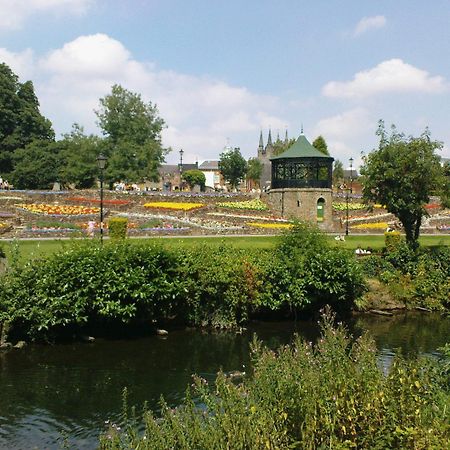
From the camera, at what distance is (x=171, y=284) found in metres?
16.6

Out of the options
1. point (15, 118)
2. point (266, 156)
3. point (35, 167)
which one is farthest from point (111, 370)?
point (266, 156)

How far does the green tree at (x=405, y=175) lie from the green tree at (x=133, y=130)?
109 feet

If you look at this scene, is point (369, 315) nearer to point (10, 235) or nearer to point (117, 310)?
point (117, 310)

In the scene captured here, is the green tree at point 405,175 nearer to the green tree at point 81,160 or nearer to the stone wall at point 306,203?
the stone wall at point 306,203

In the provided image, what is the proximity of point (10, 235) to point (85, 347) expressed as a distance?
17.1 m

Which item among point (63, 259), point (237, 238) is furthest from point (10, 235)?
point (63, 259)

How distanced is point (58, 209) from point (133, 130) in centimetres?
2059

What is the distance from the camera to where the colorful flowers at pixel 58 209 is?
122ft

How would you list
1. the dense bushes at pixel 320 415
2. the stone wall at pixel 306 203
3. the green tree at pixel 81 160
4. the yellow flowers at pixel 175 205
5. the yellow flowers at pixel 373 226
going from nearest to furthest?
the dense bushes at pixel 320 415 < the yellow flowers at pixel 373 226 < the yellow flowers at pixel 175 205 < the stone wall at pixel 306 203 < the green tree at pixel 81 160

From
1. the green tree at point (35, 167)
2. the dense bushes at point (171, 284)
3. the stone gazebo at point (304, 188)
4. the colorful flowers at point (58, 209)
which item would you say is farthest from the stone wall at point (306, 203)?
the green tree at point (35, 167)

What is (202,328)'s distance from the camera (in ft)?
58.5

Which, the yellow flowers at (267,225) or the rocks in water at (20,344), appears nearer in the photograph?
the rocks in water at (20,344)

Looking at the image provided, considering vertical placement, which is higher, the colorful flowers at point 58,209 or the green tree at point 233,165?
the green tree at point 233,165

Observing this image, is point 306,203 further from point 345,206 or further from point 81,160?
point 81,160
